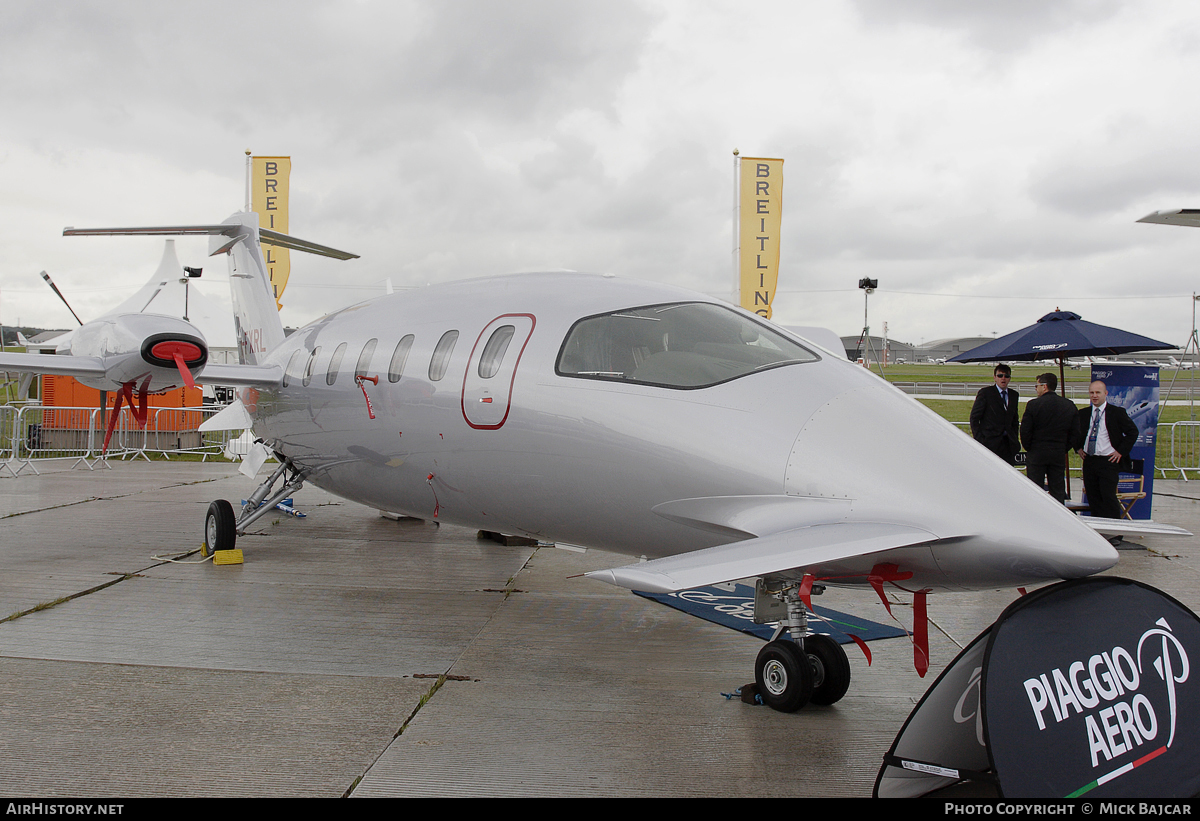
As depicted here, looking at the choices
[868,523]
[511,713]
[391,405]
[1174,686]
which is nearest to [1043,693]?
[1174,686]

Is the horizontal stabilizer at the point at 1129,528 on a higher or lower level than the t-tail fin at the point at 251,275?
lower

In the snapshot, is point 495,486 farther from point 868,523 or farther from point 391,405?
point 868,523

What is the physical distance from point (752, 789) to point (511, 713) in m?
1.42

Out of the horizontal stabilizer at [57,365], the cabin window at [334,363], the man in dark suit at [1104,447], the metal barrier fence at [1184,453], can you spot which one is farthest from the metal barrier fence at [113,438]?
the metal barrier fence at [1184,453]

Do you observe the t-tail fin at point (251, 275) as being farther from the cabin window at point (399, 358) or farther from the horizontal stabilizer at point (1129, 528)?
the horizontal stabilizer at point (1129, 528)

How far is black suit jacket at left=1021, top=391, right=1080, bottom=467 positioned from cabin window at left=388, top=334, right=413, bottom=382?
→ 23.9ft

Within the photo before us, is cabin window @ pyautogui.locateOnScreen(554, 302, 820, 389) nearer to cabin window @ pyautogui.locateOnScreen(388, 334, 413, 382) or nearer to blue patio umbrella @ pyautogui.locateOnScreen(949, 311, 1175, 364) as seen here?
cabin window @ pyautogui.locateOnScreen(388, 334, 413, 382)

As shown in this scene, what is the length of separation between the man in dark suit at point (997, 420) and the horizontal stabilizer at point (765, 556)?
7714 mm

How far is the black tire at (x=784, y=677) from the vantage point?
4.20 meters

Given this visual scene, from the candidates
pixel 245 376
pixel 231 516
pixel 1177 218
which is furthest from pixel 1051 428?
pixel 231 516

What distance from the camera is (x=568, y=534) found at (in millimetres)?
4863

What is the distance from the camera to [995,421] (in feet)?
33.2

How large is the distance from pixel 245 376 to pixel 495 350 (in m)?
3.74

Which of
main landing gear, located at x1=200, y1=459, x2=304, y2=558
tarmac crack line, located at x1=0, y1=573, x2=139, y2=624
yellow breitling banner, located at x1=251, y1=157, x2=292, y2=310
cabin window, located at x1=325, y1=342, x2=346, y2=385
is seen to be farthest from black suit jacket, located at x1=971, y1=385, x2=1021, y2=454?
yellow breitling banner, located at x1=251, y1=157, x2=292, y2=310
